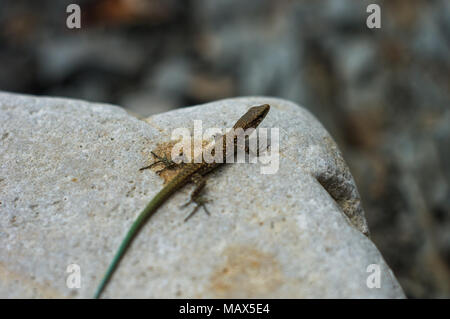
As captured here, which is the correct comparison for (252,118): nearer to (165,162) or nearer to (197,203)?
(165,162)

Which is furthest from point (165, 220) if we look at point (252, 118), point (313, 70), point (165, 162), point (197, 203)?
point (313, 70)

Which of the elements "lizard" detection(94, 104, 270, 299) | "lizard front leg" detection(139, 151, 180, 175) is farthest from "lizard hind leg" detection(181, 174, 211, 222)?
"lizard front leg" detection(139, 151, 180, 175)

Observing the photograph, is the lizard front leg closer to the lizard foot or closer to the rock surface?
the rock surface

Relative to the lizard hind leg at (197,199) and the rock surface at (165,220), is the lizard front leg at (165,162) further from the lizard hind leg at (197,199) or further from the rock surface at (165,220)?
the lizard hind leg at (197,199)

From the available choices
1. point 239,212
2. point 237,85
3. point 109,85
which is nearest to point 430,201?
point 239,212

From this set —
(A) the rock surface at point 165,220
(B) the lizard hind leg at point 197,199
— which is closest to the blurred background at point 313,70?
(A) the rock surface at point 165,220
